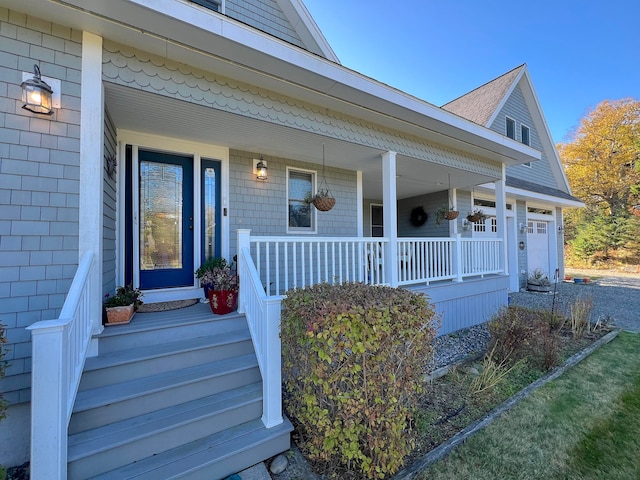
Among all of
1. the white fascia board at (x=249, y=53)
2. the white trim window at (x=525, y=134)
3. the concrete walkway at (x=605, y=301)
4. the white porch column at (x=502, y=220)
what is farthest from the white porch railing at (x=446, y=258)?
the white trim window at (x=525, y=134)

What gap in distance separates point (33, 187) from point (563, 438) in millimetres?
5058

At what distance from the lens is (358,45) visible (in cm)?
833

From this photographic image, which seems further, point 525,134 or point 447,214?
point 525,134

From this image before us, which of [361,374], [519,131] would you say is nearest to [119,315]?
[361,374]

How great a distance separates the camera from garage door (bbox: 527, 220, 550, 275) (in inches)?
413

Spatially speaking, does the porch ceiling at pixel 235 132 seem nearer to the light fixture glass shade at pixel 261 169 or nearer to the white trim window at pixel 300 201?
the light fixture glass shade at pixel 261 169

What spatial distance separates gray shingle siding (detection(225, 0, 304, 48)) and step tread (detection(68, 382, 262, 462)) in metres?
5.29

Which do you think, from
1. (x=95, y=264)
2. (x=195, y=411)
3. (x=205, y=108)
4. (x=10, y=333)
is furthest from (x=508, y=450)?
(x=205, y=108)

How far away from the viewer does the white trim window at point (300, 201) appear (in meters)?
5.36

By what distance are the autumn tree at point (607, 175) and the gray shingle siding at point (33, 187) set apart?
82.3 ft

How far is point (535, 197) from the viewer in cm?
939

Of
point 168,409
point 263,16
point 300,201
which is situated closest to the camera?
point 168,409

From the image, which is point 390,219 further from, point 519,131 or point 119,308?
point 519,131

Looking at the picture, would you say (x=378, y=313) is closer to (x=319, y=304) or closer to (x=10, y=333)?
(x=319, y=304)
